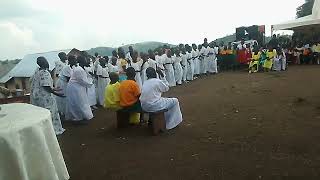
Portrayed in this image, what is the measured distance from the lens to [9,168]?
3.31 m

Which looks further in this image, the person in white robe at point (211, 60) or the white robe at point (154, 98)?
the person in white robe at point (211, 60)

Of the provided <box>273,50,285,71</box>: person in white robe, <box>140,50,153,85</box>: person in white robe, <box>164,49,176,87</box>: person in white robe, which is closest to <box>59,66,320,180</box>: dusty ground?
<box>140,50,153,85</box>: person in white robe

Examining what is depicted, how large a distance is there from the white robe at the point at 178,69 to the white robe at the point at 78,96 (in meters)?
7.62

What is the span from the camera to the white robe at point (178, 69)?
53.5ft

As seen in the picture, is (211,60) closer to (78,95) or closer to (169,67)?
(169,67)

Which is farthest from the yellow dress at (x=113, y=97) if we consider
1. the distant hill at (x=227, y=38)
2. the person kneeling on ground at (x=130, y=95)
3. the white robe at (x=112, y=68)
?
the distant hill at (x=227, y=38)

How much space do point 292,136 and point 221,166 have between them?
6.08ft

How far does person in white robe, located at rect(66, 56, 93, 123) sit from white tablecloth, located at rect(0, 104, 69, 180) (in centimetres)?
486

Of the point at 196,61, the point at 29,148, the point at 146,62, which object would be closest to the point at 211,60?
the point at 196,61

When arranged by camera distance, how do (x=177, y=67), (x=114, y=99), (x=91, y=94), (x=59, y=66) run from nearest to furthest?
(x=114, y=99) < (x=59, y=66) < (x=91, y=94) < (x=177, y=67)

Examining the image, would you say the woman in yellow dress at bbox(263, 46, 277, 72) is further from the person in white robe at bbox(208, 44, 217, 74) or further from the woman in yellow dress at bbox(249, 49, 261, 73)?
the person in white robe at bbox(208, 44, 217, 74)

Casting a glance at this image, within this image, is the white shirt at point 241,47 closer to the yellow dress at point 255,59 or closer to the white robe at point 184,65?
the yellow dress at point 255,59

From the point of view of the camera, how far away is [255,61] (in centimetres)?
1966

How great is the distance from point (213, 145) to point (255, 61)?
46.4 feet
